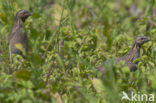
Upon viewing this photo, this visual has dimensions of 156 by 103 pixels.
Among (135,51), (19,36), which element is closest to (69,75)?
(135,51)

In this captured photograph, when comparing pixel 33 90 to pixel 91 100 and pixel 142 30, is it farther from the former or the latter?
pixel 142 30

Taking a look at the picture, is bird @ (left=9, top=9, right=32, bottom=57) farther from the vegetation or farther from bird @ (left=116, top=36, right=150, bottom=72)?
bird @ (left=116, top=36, right=150, bottom=72)

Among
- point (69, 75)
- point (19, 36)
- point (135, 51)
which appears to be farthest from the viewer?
point (19, 36)

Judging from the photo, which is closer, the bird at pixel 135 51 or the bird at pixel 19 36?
the bird at pixel 135 51

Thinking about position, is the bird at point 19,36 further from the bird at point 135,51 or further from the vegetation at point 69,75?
the bird at point 135,51

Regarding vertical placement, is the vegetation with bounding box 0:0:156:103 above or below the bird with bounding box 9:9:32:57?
below

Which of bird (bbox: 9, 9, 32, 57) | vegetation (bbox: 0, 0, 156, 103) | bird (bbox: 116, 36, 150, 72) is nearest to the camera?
vegetation (bbox: 0, 0, 156, 103)

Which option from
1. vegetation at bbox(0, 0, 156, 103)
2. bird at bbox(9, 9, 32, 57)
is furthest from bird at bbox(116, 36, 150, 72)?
bird at bbox(9, 9, 32, 57)

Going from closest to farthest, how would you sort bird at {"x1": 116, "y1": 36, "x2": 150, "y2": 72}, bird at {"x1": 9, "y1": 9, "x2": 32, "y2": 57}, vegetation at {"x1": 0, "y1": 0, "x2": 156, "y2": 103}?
1. vegetation at {"x1": 0, "y1": 0, "x2": 156, "y2": 103}
2. bird at {"x1": 116, "y1": 36, "x2": 150, "y2": 72}
3. bird at {"x1": 9, "y1": 9, "x2": 32, "y2": 57}

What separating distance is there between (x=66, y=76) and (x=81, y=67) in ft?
1.25

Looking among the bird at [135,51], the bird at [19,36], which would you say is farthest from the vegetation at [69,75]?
the bird at [19,36]

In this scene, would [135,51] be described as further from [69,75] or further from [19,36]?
[19,36]

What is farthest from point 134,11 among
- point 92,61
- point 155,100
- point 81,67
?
point 155,100

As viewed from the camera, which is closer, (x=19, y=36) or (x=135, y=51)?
(x=135, y=51)
